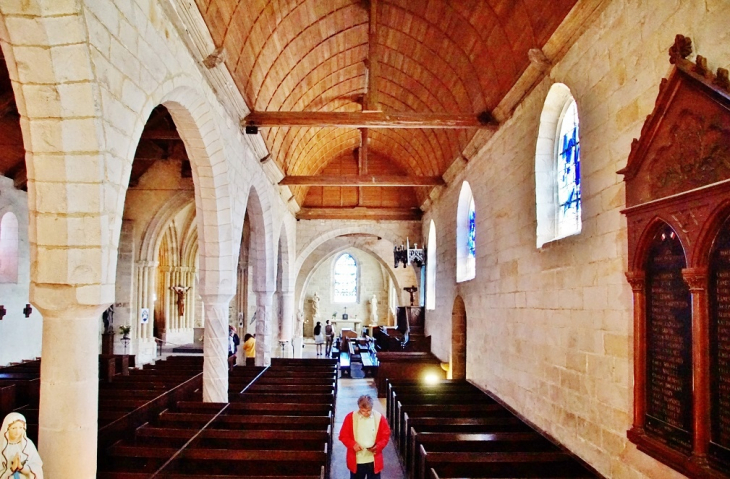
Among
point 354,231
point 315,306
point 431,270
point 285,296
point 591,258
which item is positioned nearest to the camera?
point 591,258

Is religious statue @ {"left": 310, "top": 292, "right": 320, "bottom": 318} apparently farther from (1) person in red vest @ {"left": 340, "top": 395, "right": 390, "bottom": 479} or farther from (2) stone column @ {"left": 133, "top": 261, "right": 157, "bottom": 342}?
(1) person in red vest @ {"left": 340, "top": 395, "right": 390, "bottom": 479}

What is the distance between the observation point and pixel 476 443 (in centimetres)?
627

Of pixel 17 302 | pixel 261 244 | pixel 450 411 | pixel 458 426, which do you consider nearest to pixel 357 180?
pixel 261 244

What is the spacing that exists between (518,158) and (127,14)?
5.33m

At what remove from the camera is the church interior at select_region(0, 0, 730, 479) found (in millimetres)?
3912

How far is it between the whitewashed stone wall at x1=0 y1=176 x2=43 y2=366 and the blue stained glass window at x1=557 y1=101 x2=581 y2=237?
1113cm

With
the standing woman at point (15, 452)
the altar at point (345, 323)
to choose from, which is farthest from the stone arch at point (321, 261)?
the standing woman at point (15, 452)

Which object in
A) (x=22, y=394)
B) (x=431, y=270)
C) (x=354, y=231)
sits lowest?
(x=22, y=394)

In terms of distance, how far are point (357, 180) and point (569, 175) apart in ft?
22.8

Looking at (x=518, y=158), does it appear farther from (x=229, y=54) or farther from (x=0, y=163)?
(x=0, y=163)

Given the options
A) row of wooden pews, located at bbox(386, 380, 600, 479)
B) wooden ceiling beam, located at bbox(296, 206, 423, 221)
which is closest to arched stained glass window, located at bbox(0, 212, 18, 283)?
wooden ceiling beam, located at bbox(296, 206, 423, 221)

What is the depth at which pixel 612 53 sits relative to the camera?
5.16 meters

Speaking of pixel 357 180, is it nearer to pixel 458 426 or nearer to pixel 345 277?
pixel 458 426

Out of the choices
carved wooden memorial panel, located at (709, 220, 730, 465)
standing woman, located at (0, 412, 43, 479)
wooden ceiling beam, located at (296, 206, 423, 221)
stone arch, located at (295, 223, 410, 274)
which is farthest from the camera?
stone arch, located at (295, 223, 410, 274)
